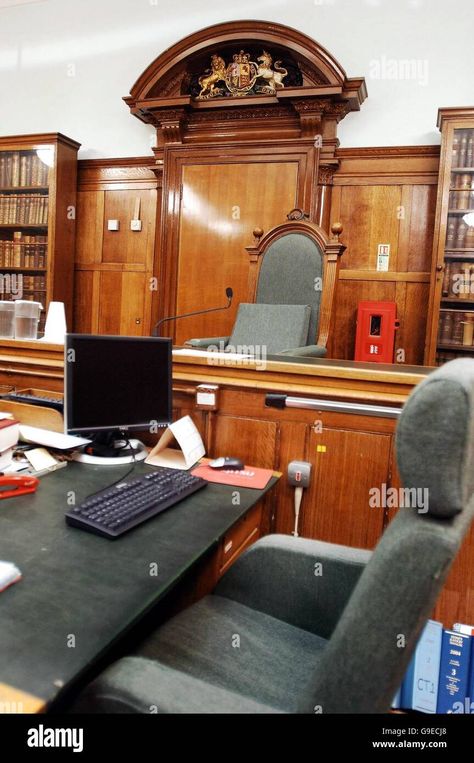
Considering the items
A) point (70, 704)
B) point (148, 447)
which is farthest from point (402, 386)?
point (70, 704)

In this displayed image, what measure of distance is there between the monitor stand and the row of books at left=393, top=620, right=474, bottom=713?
0.99 metres

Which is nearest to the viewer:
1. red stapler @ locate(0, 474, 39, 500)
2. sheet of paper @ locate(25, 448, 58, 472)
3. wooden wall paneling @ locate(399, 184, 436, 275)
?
red stapler @ locate(0, 474, 39, 500)

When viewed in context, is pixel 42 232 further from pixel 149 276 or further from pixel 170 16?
pixel 170 16

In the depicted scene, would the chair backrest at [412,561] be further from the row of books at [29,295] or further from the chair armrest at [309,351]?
the row of books at [29,295]

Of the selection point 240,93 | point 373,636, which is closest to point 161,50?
point 240,93

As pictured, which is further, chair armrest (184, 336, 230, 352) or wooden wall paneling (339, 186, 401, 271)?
wooden wall paneling (339, 186, 401, 271)

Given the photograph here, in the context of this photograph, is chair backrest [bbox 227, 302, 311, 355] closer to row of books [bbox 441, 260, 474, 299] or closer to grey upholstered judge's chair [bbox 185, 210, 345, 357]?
grey upholstered judge's chair [bbox 185, 210, 345, 357]

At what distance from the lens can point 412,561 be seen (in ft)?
2.07

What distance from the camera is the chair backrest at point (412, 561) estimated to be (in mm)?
625

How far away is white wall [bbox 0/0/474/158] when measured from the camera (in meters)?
3.70

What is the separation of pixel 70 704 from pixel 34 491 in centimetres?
57

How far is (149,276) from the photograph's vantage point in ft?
14.8

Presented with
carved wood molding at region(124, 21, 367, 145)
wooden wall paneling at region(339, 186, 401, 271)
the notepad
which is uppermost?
carved wood molding at region(124, 21, 367, 145)

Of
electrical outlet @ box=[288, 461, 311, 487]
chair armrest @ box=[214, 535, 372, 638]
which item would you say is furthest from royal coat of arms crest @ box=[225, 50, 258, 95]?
chair armrest @ box=[214, 535, 372, 638]
